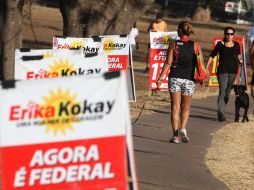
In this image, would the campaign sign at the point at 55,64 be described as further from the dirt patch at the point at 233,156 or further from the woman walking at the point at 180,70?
the dirt patch at the point at 233,156

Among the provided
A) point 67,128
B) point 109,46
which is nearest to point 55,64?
point 67,128

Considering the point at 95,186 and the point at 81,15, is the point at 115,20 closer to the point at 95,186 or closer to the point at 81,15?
the point at 81,15

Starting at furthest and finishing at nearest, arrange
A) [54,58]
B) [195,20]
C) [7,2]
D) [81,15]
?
[195,20]
[81,15]
[7,2]
[54,58]

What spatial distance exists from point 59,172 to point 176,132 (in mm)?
6943

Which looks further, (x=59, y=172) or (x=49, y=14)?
(x=49, y=14)

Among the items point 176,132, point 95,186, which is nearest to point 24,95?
point 95,186

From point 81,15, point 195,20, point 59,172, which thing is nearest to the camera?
point 59,172

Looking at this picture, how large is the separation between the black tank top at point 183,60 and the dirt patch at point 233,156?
3.78 feet

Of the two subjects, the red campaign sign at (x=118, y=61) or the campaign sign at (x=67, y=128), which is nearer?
the campaign sign at (x=67, y=128)

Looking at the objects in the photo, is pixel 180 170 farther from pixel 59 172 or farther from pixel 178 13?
pixel 178 13

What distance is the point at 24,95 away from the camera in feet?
23.9

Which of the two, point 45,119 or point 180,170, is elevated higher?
point 45,119

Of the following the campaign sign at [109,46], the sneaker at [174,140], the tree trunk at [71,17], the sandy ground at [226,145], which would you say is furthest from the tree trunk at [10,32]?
the sneaker at [174,140]

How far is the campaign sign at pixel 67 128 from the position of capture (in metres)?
7.29
